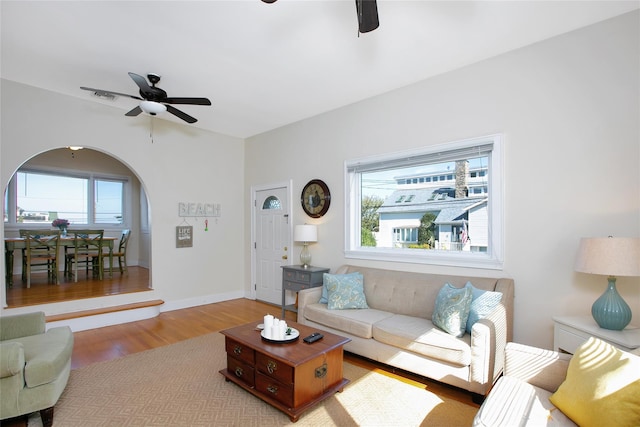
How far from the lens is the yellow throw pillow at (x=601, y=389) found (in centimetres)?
131

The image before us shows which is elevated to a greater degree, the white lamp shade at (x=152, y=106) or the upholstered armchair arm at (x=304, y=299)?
the white lamp shade at (x=152, y=106)

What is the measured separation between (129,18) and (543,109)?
360cm

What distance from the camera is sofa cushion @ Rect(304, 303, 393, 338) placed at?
3051 mm

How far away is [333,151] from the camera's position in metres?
4.52

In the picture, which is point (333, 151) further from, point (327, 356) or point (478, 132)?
point (327, 356)

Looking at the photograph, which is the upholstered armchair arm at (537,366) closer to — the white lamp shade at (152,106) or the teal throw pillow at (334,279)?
the teal throw pillow at (334,279)

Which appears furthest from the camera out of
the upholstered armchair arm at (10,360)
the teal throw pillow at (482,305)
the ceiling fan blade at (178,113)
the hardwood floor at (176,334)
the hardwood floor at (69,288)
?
the hardwood floor at (69,288)

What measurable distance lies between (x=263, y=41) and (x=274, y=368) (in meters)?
2.75

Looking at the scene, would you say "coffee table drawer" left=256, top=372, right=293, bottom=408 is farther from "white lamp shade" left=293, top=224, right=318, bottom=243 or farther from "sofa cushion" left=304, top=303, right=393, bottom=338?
"white lamp shade" left=293, top=224, right=318, bottom=243

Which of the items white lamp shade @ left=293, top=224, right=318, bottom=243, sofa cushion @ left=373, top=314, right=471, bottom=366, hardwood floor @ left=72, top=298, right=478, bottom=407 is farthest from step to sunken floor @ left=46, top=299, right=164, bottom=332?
sofa cushion @ left=373, top=314, right=471, bottom=366

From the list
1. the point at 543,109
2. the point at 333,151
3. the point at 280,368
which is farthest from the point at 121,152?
the point at 543,109

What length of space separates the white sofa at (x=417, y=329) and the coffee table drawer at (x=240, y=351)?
1.05 metres

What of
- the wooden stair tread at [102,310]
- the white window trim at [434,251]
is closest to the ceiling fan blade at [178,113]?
the white window trim at [434,251]

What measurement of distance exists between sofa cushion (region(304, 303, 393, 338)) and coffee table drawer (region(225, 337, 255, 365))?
1047mm
